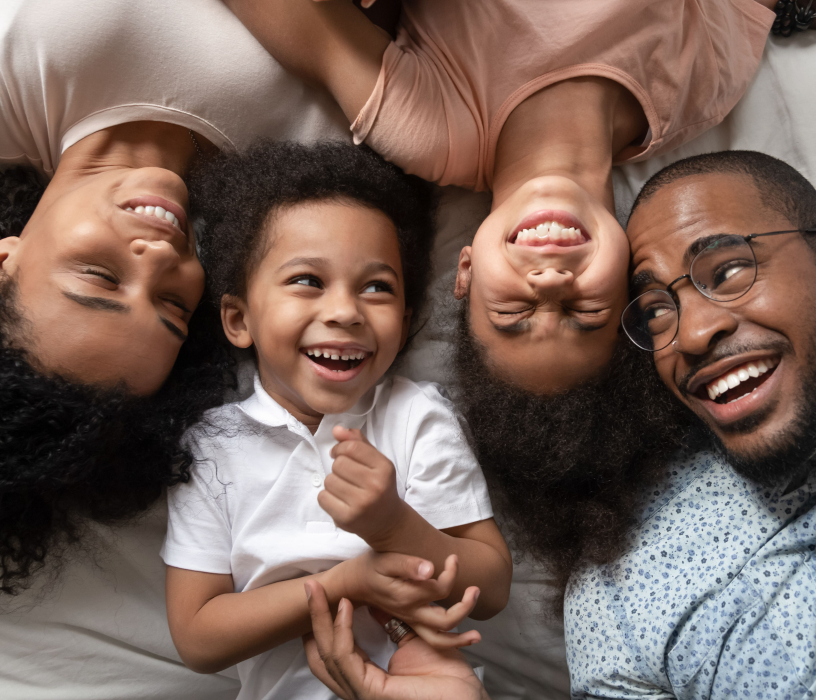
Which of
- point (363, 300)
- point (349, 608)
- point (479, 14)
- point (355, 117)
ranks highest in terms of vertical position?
point (479, 14)

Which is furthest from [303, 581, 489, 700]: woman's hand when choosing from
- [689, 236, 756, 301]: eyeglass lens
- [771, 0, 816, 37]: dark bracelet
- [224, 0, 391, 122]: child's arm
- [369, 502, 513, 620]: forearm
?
[771, 0, 816, 37]: dark bracelet

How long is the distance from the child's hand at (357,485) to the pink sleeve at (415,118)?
32.9 inches

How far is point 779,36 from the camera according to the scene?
81.9 inches

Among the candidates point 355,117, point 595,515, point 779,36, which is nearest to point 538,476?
point 595,515

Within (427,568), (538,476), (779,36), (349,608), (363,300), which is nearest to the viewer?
(427,568)

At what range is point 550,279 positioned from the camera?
4.92ft

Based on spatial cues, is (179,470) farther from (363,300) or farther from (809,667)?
(809,667)

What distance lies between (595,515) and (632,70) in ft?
3.85

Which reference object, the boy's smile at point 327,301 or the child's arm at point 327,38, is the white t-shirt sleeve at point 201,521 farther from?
the child's arm at point 327,38

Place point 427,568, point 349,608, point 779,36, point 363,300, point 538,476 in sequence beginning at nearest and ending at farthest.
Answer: point 427,568 → point 349,608 → point 363,300 → point 538,476 → point 779,36

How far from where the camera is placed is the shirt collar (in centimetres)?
176

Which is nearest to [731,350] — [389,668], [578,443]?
[578,443]

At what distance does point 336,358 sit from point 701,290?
0.86 metres

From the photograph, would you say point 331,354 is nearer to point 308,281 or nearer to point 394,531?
point 308,281
